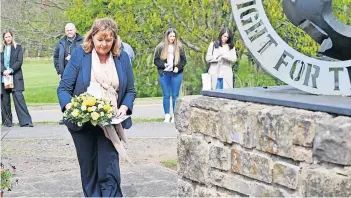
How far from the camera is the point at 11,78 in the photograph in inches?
495

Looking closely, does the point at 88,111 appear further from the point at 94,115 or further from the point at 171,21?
the point at 171,21

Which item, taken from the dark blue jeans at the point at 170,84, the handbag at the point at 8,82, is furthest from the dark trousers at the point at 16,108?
the dark blue jeans at the point at 170,84

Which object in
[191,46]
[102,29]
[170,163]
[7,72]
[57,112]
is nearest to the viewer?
[102,29]

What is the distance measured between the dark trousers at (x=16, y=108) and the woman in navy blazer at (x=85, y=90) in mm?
6586

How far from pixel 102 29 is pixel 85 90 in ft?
1.84

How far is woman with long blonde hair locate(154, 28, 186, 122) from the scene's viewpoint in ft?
40.5

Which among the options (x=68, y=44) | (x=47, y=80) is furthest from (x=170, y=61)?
(x=47, y=80)

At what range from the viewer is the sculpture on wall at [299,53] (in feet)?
16.7

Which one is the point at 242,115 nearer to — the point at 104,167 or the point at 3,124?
the point at 104,167

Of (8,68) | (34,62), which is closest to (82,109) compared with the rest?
(8,68)

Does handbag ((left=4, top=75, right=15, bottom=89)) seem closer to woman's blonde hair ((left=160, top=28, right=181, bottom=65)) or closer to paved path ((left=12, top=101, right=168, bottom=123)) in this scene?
paved path ((left=12, top=101, right=168, bottom=123))

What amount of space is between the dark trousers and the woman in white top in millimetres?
3442

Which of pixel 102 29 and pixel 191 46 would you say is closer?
pixel 102 29

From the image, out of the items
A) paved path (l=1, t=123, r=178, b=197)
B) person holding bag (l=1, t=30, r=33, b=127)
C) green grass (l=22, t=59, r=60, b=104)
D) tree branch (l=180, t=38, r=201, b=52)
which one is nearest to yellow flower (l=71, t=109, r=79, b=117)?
paved path (l=1, t=123, r=178, b=197)
